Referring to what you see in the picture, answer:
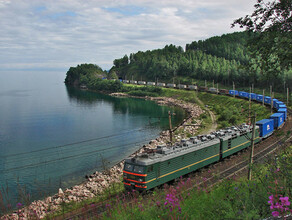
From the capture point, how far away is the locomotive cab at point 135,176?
68.8 feet

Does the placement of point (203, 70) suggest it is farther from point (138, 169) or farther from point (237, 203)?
point (237, 203)

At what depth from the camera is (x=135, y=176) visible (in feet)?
70.1

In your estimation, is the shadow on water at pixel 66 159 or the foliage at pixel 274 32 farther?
the shadow on water at pixel 66 159

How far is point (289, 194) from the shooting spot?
8.70 m

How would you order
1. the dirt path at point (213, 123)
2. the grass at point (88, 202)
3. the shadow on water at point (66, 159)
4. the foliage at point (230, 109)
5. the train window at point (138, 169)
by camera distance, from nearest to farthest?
the train window at point (138, 169) → the grass at point (88, 202) → the shadow on water at point (66, 159) → the dirt path at point (213, 123) → the foliage at point (230, 109)

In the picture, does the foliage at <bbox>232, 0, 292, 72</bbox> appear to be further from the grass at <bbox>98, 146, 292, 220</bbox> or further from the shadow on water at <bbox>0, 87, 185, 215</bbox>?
the shadow on water at <bbox>0, 87, 185, 215</bbox>

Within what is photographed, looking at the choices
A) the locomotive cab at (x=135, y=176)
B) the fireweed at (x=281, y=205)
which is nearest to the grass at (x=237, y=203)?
the fireweed at (x=281, y=205)

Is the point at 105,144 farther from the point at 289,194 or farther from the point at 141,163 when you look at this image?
the point at 289,194

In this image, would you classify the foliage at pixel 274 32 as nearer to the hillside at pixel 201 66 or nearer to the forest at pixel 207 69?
the forest at pixel 207 69

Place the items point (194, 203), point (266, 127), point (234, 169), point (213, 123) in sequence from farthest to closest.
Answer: point (213, 123), point (266, 127), point (234, 169), point (194, 203)

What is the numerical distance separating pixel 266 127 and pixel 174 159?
72.5 ft

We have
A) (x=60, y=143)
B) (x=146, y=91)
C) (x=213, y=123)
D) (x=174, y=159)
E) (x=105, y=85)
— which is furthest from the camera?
(x=105, y=85)

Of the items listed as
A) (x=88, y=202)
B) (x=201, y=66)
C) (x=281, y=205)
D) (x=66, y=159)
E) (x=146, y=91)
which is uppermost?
(x=201, y=66)

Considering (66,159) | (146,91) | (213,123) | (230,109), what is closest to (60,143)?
(66,159)
